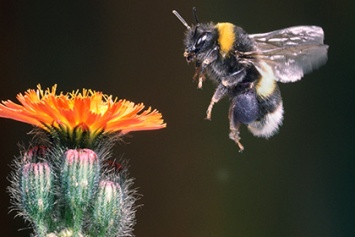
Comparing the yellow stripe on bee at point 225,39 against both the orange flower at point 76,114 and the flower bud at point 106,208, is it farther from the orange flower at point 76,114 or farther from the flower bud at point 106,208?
the flower bud at point 106,208

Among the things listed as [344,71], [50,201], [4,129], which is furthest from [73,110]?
[344,71]

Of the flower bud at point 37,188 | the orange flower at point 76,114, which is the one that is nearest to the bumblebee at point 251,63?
the orange flower at point 76,114

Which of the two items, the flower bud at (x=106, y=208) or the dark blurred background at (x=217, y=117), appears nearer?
the flower bud at (x=106, y=208)

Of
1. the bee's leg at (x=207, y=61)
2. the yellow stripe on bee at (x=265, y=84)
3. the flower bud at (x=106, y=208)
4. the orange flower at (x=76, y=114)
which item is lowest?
the flower bud at (x=106, y=208)

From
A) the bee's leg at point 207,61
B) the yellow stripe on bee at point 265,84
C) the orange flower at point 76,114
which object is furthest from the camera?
the yellow stripe on bee at point 265,84

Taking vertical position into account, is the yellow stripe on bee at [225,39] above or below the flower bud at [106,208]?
above

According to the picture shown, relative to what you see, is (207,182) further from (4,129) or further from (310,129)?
(4,129)

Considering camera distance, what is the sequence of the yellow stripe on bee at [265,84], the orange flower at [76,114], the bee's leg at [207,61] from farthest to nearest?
the yellow stripe on bee at [265,84], the bee's leg at [207,61], the orange flower at [76,114]
